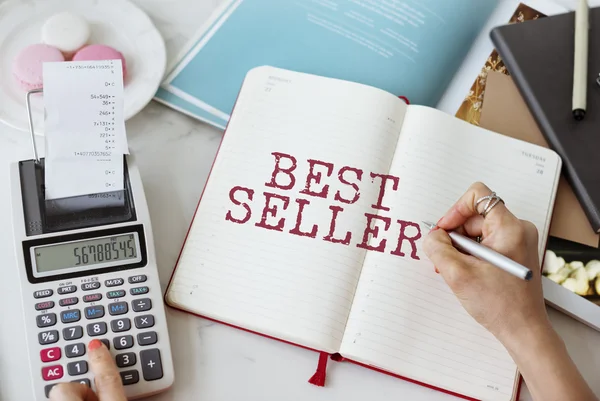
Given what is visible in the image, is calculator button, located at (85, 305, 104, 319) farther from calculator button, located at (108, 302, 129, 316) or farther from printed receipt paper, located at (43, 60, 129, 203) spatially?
printed receipt paper, located at (43, 60, 129, 203)

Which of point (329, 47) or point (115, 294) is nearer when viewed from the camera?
point (115, 294)

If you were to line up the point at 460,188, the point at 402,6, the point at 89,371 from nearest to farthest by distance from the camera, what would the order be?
1. the point at 89,371
2. the point at 460,188
3. the point at 402,6

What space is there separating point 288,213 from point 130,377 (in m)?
0.23

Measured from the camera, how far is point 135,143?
0.75 m

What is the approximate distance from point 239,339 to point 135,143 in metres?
0.27

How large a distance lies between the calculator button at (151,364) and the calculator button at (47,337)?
83 millimetres

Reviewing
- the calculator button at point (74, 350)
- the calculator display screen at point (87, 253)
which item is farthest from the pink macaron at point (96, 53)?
the calculator button at point (74, 350)

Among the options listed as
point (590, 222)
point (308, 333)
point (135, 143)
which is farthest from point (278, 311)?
point (590, 222)

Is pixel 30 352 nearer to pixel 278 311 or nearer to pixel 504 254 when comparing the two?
pixel 278 311

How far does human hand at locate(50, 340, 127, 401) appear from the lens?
0.55 meters

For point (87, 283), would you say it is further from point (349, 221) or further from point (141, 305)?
point (349, 221)

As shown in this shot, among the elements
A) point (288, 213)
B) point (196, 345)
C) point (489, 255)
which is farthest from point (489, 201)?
point (196, 345)

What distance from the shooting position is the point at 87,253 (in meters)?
0.63

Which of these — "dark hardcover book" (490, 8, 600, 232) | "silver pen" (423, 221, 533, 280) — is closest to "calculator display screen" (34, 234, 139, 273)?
"silver pen" (423, 221, 533, 280)
